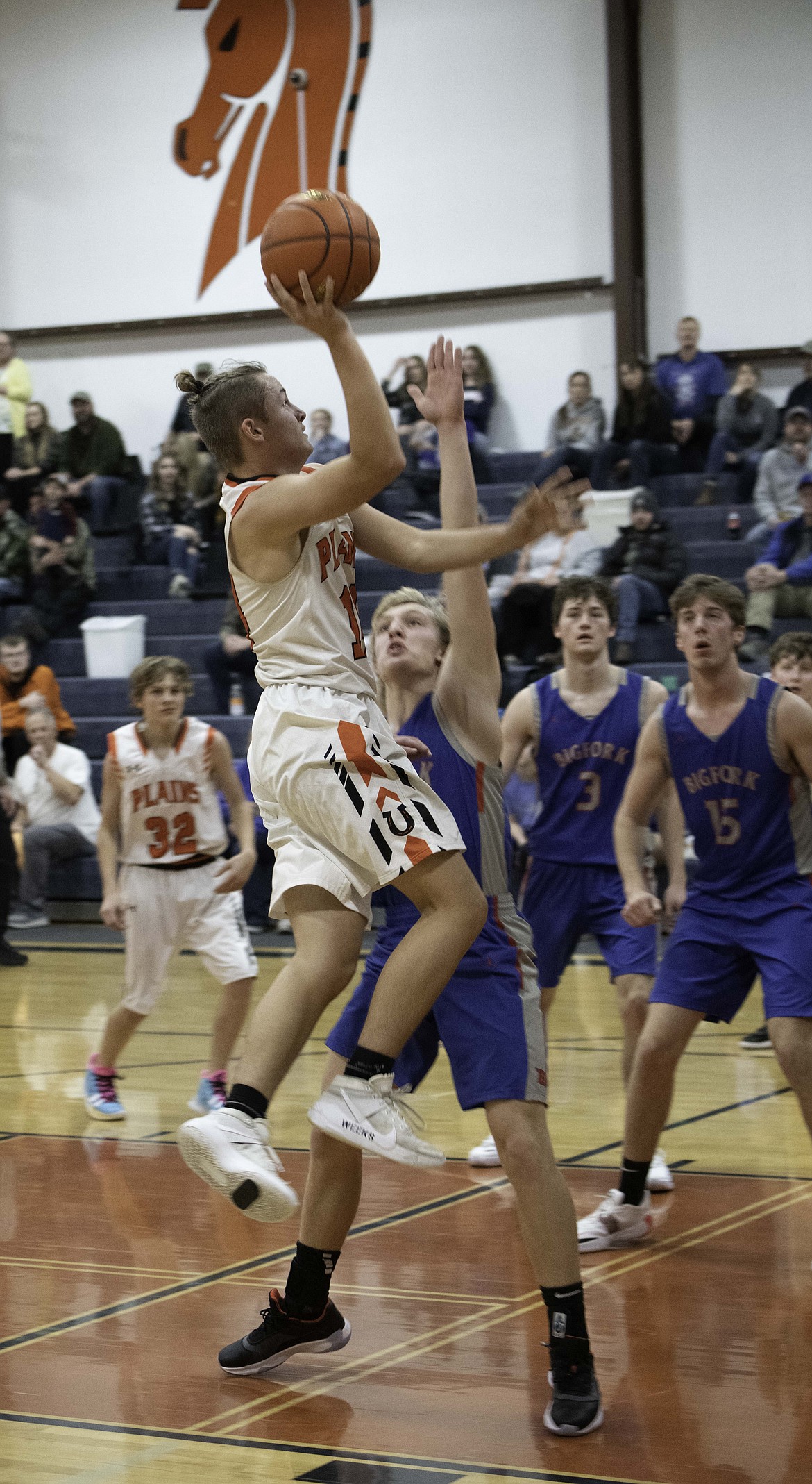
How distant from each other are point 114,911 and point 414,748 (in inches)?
113

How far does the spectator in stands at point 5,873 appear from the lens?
10.4 metres

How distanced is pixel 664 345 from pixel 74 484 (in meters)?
5.35

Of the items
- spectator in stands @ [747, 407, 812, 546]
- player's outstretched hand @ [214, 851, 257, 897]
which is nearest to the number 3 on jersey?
player's outstretched hand @ [214, 851, 257, 897]

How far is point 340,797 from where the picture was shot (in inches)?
135

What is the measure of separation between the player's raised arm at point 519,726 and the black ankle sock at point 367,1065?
2.48 m

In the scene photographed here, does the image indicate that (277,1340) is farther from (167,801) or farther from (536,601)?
(536,601)

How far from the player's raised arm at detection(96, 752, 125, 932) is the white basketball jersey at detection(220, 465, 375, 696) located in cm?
299

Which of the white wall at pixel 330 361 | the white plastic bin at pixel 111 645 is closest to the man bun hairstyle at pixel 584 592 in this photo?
the white plastic bin at pixel 111 645

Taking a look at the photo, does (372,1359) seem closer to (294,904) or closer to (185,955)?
(294,904)

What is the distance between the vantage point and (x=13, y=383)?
15789 millimetres

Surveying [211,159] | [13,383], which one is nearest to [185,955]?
[13,383]

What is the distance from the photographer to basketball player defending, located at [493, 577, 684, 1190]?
18.5 feet

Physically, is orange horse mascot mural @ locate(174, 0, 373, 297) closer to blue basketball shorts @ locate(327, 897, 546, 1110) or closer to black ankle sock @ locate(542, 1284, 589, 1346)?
blue basketball shorts @ locate(327, 897, 546, 1110)

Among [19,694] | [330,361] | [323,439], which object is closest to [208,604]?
[323,439]
